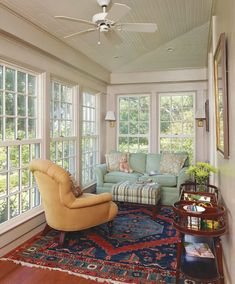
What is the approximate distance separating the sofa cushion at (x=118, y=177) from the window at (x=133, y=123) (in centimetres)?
116

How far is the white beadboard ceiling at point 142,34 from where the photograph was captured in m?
3.09

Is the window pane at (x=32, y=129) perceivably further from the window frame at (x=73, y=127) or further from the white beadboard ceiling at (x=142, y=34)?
the white beadboard ceiling at (x=142, y=34)

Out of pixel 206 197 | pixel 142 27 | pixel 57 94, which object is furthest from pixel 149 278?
pixel 57 94

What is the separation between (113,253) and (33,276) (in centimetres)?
89

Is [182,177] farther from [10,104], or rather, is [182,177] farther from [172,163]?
[10,104]

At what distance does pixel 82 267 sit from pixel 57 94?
2.72 meters

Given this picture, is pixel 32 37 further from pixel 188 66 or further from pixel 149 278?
pixel 188 66

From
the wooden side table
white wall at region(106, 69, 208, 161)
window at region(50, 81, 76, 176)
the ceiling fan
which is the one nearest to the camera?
the wooden side table

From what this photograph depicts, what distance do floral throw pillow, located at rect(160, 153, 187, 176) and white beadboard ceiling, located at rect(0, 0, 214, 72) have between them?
2.06 meters

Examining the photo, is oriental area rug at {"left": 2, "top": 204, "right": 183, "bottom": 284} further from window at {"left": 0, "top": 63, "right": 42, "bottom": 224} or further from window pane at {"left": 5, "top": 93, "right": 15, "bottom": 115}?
window pane at {"left": 5, "top": 93, "right": 15, "bottom": 115}

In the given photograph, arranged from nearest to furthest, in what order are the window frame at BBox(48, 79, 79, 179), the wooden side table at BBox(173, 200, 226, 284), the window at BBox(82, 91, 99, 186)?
the wooden side table at BBox(173, 200, 226, 284), the window frame at BBox(48, 79, 79, 179), the window at BBox(82, 91, 99, 186)

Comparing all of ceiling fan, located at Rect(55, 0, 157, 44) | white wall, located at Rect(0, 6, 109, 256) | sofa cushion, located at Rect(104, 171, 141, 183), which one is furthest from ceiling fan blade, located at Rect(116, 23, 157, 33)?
sofa cushion, located at Rect(104, 171, 141, 183)

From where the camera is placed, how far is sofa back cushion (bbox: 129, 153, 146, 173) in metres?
5.46

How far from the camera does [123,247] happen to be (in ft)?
10.0
